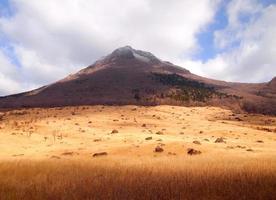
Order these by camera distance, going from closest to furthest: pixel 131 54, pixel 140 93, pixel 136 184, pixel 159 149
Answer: pixel 136 184 → pixel 159 149 → pixel 140 93 → pixel 131 54

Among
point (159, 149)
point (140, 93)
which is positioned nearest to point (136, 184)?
point (159, 149)

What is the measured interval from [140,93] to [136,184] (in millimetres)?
62516

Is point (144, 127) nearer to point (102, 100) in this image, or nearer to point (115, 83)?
point (102, 100)

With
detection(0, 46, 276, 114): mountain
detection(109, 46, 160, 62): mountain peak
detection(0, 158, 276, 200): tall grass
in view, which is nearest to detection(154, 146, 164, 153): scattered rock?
detection(0, 158, 276, 200): tall grass

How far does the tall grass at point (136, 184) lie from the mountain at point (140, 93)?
51069 mm

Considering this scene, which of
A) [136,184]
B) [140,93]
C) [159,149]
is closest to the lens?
[136,184]

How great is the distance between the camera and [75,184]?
9.32 m

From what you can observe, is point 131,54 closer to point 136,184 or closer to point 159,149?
point 159,149

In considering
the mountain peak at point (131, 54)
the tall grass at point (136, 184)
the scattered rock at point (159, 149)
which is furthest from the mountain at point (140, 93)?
the tall grass at point (136, 184)

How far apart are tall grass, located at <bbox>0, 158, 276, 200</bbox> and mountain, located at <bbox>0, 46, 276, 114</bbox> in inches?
2011

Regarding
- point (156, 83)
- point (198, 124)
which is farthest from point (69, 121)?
point (156, 83)

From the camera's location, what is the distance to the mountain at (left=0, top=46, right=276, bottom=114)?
6631 centimetres

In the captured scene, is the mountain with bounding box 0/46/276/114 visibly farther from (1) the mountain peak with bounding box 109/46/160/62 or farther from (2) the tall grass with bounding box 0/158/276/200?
(2) the tall grass with bounding box 0/158/276/200

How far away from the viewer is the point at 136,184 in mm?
9078
